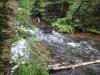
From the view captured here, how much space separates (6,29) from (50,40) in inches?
565

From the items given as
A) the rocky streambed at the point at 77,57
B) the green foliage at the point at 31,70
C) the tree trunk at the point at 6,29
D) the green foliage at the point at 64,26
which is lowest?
the green foliage at the point at 64,26

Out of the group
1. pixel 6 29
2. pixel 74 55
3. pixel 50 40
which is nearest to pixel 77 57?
pixel 74 55

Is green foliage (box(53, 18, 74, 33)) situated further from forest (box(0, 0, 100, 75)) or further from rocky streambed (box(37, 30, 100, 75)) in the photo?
rocky streambed (box(37, 30, 100, 75))

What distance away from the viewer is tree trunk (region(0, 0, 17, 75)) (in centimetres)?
145

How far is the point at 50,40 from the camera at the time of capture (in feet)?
52.0

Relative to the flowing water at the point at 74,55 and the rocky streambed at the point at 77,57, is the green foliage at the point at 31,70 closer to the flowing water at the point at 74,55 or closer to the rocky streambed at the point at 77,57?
the flowing water at the point at 74,55

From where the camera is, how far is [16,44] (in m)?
10.3

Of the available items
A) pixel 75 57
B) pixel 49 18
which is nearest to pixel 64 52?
pixel 75 57

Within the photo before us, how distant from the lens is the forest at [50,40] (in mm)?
1517

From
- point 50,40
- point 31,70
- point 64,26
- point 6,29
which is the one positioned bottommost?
point 64,26

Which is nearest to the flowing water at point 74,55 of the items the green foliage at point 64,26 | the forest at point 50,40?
the forest at point 50,40

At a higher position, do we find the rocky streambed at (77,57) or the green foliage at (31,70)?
the green foliage at (31,70)

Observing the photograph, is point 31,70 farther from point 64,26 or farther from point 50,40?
point 64,26

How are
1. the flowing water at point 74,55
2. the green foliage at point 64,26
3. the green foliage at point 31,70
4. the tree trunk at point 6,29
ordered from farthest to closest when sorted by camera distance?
the green foliage at point 64,26, the flowing water at point 74,55, the green foliage at point 31,70, the tree trunk at point 6,29
